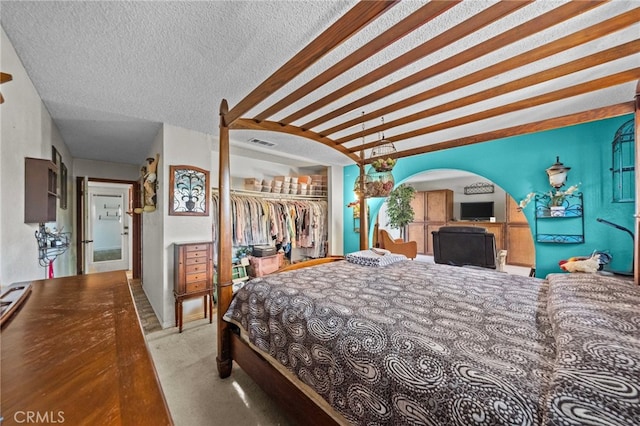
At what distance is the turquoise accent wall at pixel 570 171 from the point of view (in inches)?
97.4

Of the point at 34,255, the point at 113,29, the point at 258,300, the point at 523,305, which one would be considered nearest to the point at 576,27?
the point at 523,305

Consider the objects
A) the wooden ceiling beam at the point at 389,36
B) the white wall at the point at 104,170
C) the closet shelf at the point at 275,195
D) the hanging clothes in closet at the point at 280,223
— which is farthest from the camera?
the white wall at the point at 104,170

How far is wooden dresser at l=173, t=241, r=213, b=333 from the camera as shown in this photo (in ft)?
9.32

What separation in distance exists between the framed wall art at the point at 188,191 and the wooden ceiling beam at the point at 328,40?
65.5 inches

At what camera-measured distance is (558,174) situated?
269 centimetres

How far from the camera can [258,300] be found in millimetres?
1739

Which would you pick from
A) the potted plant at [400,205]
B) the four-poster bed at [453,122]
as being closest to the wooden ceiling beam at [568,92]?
the four-poster bed at [453,122]

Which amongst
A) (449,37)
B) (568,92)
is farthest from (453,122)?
(449,37)

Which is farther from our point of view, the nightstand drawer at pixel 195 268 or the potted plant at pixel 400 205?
the potted plant at pixel 400 205

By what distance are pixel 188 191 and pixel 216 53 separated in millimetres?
1893

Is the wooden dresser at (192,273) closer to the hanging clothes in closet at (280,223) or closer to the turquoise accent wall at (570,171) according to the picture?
the hanging clothes in closet at (280,223)

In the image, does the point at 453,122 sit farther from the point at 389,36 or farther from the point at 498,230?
the point at 498,230

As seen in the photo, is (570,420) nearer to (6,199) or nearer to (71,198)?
(6,199)

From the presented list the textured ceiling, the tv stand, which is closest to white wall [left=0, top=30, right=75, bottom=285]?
the textured ceiling
